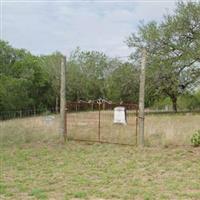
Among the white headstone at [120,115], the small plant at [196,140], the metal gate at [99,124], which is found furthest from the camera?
the metal gate at [99,124]

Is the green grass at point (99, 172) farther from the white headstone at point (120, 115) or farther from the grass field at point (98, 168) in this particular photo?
the white headstone at point (120, 115)

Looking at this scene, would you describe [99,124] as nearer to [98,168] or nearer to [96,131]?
[96,131]

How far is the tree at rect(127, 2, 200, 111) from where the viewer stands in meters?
27.1

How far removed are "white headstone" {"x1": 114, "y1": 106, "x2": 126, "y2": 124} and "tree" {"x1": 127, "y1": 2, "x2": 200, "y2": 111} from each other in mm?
15234

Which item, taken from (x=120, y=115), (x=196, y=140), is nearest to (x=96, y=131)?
(x=120, y=115)

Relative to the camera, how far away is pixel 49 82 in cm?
3944

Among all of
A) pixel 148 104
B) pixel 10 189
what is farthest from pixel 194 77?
pixel 10 189

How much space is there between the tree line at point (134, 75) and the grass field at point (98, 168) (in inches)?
420

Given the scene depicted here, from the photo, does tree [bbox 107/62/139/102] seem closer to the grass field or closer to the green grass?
the grass field

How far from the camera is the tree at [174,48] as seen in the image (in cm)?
2711

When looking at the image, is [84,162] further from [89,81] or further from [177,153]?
[89,81]

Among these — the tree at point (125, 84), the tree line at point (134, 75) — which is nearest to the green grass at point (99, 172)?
the tree line at point (134, 75)

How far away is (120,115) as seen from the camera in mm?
12234

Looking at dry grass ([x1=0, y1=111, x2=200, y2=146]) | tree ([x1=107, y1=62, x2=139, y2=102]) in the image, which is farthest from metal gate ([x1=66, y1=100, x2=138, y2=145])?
tree ([x1=107, y1=62, x2=139, y2=102])
